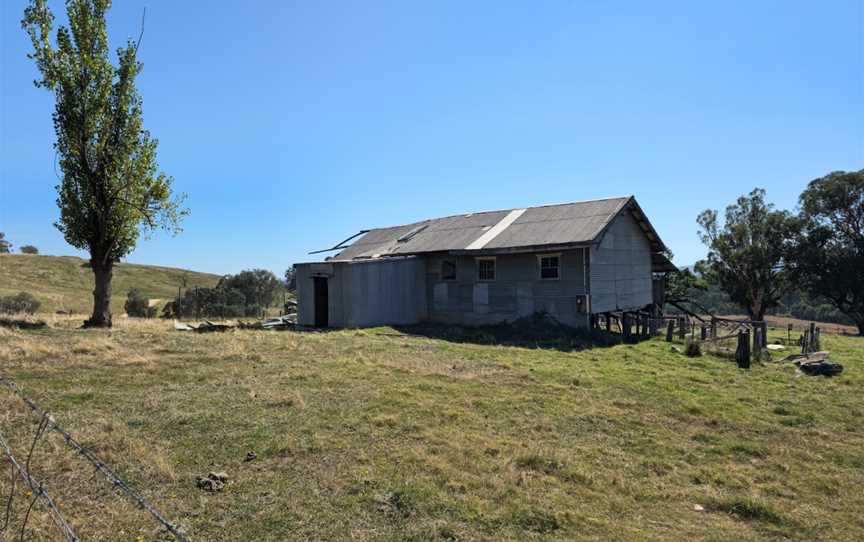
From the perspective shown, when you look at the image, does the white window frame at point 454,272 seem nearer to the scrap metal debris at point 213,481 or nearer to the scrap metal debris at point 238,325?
the scrap metal debris at point 238,325

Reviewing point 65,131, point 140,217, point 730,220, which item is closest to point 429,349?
point 140,217

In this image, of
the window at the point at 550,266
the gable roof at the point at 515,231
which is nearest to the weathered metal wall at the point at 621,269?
the gable roof at the point at 515,231

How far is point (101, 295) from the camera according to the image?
71.1 ft

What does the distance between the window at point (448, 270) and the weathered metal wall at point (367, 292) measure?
4.36ft

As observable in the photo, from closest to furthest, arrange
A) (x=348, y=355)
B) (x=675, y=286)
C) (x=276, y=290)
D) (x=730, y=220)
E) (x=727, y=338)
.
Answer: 1. (x=348, y=355)
2. (x=727, y=338)
3. (x=675, y=286)
4. (x=730, y=220)
5. (x=276, y=290)

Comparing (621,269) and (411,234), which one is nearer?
(621,269)

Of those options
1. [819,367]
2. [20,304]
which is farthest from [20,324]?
[819,367]

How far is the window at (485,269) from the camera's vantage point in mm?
24614

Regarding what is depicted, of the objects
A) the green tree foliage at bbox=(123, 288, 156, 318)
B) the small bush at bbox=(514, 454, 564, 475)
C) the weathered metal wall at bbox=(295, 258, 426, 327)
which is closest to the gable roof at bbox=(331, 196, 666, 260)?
the weathered metal wall at bbox=(295, 258, 426, 327)

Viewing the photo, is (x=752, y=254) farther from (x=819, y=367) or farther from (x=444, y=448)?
(x=444, y=448)

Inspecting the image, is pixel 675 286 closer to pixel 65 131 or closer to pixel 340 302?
pixel 340 302

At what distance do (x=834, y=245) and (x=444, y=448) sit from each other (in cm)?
4706

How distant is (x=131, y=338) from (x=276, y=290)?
37.0 m

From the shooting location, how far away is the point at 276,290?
53969 millimetres
